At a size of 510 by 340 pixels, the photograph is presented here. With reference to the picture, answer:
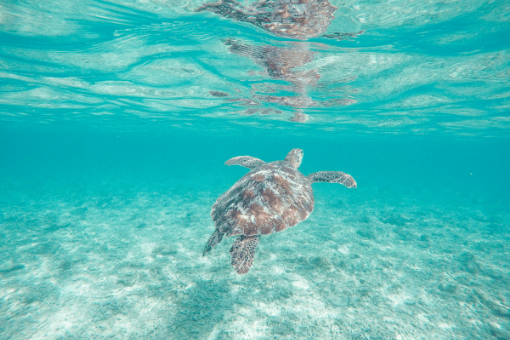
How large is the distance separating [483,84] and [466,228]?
9363 millimetres

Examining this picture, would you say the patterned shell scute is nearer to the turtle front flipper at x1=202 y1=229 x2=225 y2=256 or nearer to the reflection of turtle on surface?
the turtle front flipper at x1=202 y1=229 x2=225 y2=256

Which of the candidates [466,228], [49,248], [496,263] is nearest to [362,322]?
[496,263]

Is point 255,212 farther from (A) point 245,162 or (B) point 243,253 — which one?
(A) point 245,162

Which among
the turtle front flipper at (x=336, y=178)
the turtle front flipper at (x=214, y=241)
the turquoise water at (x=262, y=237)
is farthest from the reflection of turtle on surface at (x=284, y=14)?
the turtle front flipper at (x=214, y=241)

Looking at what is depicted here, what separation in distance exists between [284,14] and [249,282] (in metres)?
9.24

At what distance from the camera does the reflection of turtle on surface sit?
269 inches

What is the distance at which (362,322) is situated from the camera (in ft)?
20.9

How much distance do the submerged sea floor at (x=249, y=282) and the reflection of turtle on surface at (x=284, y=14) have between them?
9134mm

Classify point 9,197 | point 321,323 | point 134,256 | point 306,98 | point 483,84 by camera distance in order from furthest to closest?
point 9,197, point 306,98, point 483,84, point 134,256, point 321,323

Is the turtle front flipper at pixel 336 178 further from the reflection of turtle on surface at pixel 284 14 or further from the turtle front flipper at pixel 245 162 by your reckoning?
the reflection of turtle on surface at pixel 284 14

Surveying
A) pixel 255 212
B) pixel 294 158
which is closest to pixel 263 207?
pixel 255 212

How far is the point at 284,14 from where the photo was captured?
23.9ft

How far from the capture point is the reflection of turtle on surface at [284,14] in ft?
22.4

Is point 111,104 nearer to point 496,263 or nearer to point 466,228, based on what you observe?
point 496,263
